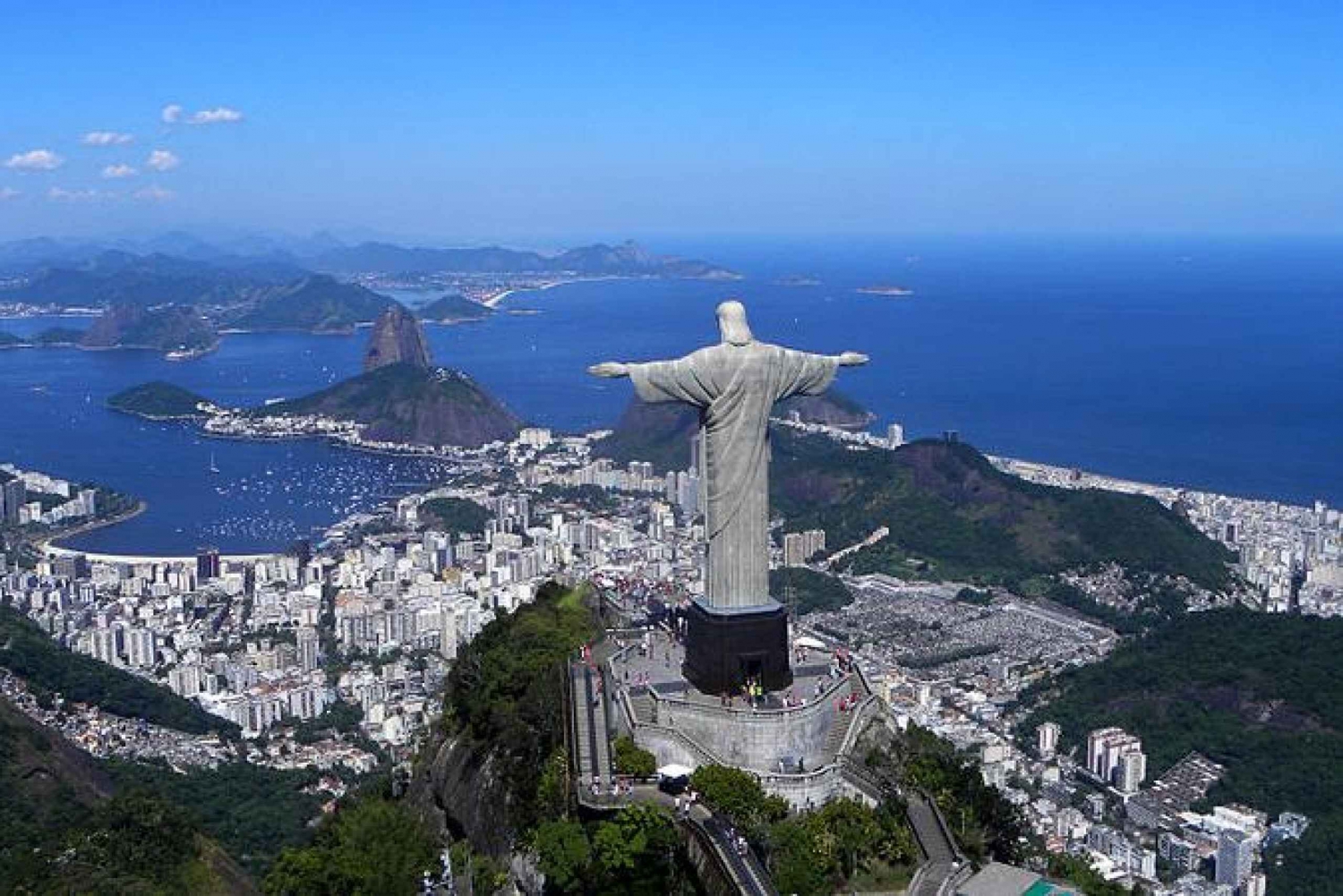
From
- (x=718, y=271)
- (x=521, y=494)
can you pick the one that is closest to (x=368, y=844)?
(x=521, y=494)

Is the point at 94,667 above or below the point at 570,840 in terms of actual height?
below

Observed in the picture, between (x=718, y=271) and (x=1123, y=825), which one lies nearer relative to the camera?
(x=1123, y=825)

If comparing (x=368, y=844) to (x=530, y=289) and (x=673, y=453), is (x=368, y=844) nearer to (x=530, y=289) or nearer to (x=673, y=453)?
(x=673, y=453)

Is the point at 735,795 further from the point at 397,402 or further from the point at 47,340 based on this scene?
the point at 47,340

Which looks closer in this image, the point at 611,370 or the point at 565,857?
the point at 565,857

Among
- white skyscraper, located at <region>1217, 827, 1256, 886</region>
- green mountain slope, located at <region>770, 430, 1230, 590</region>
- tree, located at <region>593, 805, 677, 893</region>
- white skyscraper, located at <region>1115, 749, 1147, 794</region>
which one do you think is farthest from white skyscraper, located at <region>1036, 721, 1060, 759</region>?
tree, located at <region>593, 805, 677, 893</region>

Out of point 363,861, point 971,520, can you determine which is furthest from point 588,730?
point 971,520

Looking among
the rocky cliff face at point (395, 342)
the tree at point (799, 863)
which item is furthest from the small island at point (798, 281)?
the tree at point (799, 863)
